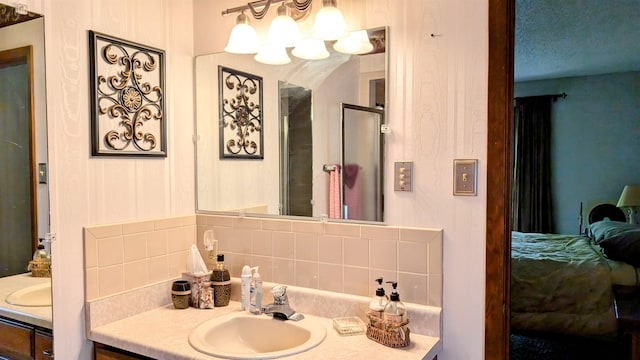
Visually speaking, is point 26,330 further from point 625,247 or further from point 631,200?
point 631,200

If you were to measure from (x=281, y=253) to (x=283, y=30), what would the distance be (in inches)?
34.0

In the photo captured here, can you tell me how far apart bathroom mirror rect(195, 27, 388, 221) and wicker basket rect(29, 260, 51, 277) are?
652 millimetres

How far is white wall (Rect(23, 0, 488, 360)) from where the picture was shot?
1397mm

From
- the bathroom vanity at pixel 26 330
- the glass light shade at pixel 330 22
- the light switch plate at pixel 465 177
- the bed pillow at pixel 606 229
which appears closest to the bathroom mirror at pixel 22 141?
the bathroom vanity at pixel 26 330

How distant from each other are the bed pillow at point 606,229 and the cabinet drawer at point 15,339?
3500 mm

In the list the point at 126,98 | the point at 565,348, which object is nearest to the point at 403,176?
the point at 126,98

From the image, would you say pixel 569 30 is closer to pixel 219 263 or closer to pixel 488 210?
pixel 488 210

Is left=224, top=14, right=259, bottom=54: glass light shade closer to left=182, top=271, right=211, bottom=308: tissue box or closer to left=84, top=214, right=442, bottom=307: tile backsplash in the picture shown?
left=84, top=214, right=442, bottom=307: tile backsplash

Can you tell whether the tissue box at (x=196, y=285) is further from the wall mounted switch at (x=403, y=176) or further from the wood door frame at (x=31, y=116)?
the wall mounted switch at (x=403, y=176)

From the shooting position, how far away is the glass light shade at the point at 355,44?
1573 millimetres

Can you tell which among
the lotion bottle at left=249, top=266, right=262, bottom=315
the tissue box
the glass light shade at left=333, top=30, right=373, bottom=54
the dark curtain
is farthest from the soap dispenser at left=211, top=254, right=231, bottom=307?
the dark curtain

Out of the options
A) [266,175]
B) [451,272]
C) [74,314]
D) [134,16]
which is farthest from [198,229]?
[451,272]

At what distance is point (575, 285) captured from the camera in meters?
2.91

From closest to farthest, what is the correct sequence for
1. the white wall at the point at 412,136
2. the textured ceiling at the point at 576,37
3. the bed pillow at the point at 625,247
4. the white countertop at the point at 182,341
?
the white countertop at the point at 182,341, the white wall at the point at 412,136, the textured ceiling at the point at 576,37, the bed pillow at the point at 625,247
